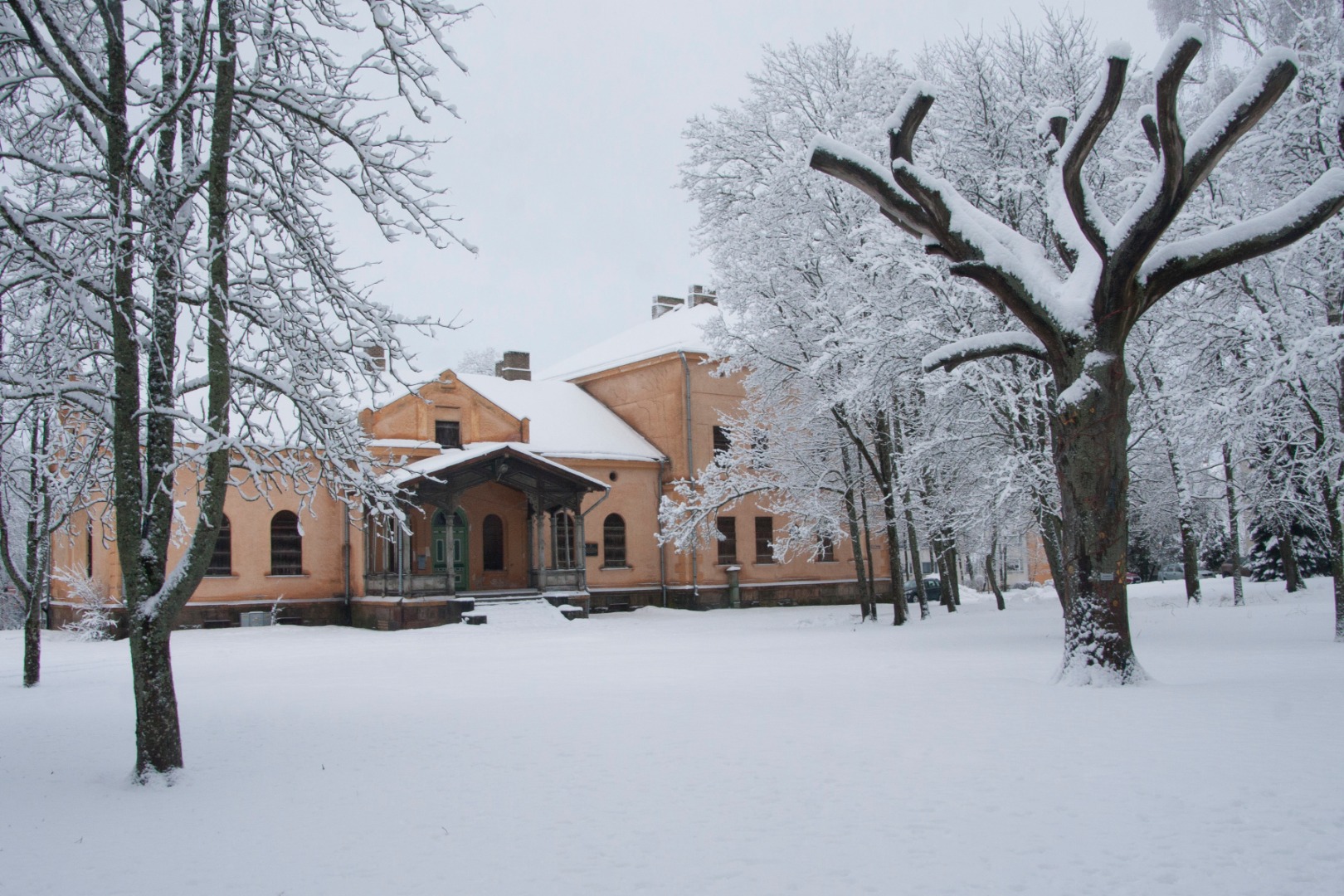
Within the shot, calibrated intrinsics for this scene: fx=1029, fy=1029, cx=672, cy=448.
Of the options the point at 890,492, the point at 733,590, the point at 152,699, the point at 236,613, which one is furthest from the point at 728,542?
the point at 152,699

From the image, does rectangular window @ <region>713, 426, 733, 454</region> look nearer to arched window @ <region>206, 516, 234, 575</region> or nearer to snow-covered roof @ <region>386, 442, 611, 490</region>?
snow-covered roof @ <region>386, 442, 611, 490</region>

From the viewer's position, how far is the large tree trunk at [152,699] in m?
7.78

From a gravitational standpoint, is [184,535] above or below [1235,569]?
above

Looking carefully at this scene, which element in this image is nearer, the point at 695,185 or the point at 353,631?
the point at 695,185

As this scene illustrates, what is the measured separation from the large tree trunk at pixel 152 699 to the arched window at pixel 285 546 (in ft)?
67.1

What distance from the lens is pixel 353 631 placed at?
2578 centimetres

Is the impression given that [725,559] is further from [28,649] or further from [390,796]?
[390,796]

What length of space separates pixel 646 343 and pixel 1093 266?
27.2 meters

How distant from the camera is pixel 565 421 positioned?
34062 millimetres

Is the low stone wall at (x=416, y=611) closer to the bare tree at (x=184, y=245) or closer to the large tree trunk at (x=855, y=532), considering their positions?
the large tree trunk at (x=855, y=532)

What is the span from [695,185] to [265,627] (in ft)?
50.9

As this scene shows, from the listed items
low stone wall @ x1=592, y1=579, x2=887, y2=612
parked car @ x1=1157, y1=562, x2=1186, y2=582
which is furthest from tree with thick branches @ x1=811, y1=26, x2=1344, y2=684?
parked car @ x1=1157, y1=562, x2=1186, y2=582

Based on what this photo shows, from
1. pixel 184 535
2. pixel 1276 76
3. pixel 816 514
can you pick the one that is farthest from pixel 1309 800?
pixel 184 535

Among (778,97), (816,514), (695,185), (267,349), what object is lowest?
(816,514)
